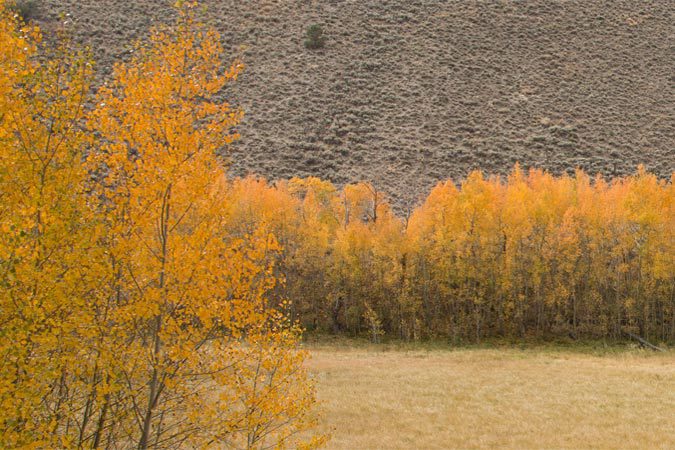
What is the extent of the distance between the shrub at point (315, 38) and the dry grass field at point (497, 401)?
47.3 metres

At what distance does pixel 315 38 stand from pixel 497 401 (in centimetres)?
5685

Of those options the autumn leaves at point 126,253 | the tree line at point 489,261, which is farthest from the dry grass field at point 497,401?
the autumn leaves at point 126,253

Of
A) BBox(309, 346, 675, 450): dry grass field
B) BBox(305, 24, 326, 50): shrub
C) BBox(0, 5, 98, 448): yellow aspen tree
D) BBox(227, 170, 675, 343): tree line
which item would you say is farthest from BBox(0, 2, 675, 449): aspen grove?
BBox(305, 24, 326, 50): shrub

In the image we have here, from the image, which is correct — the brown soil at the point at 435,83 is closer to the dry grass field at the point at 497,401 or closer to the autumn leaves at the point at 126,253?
the dry grass field at the point at 497,401

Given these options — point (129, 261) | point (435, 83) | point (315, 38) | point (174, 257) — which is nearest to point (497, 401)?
point (174, 257)

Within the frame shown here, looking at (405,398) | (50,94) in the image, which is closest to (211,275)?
(50,94)

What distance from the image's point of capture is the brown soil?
53531 millimetres

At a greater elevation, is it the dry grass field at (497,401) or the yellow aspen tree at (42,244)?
the yellow aspen tree at (42,244)

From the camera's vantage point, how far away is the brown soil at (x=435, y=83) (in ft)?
176

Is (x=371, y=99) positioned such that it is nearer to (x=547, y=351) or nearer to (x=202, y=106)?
(x=547, y=351)

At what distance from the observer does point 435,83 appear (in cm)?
6397

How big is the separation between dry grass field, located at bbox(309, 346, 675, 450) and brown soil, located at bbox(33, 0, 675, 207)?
2206 cm

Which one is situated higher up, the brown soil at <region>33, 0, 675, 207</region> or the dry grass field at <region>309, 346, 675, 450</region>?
the brown soil at <region>33, 0, 675, 207</region>

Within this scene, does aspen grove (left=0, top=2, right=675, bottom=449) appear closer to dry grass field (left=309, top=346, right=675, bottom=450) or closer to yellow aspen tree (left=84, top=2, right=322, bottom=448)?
yellow aspen tree (left=84, top=2, right=322, bottom=448)
